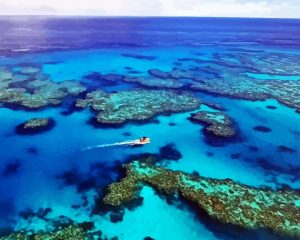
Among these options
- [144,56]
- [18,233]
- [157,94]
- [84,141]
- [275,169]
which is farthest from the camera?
[144,56]

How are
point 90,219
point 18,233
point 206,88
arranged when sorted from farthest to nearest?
point 206,88 < point 90,219 < point 18,233

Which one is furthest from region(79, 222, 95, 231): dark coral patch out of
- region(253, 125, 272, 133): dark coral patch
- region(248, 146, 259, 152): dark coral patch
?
region(253, 125, 272, 133): dark coral patch

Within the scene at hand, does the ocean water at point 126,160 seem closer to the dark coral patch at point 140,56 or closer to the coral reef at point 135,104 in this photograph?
the coral reef at point 135,104

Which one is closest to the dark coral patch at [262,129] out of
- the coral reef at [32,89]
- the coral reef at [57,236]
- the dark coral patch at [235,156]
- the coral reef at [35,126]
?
the dark coral patch at [235,156]

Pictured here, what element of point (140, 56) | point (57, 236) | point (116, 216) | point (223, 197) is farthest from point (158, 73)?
point (57, 236)

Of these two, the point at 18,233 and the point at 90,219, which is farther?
the point at 90,219

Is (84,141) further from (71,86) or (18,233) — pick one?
(71,86)

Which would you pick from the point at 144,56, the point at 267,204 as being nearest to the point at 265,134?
the point at 267,204

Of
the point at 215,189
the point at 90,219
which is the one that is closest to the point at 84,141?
the point at 90,219
